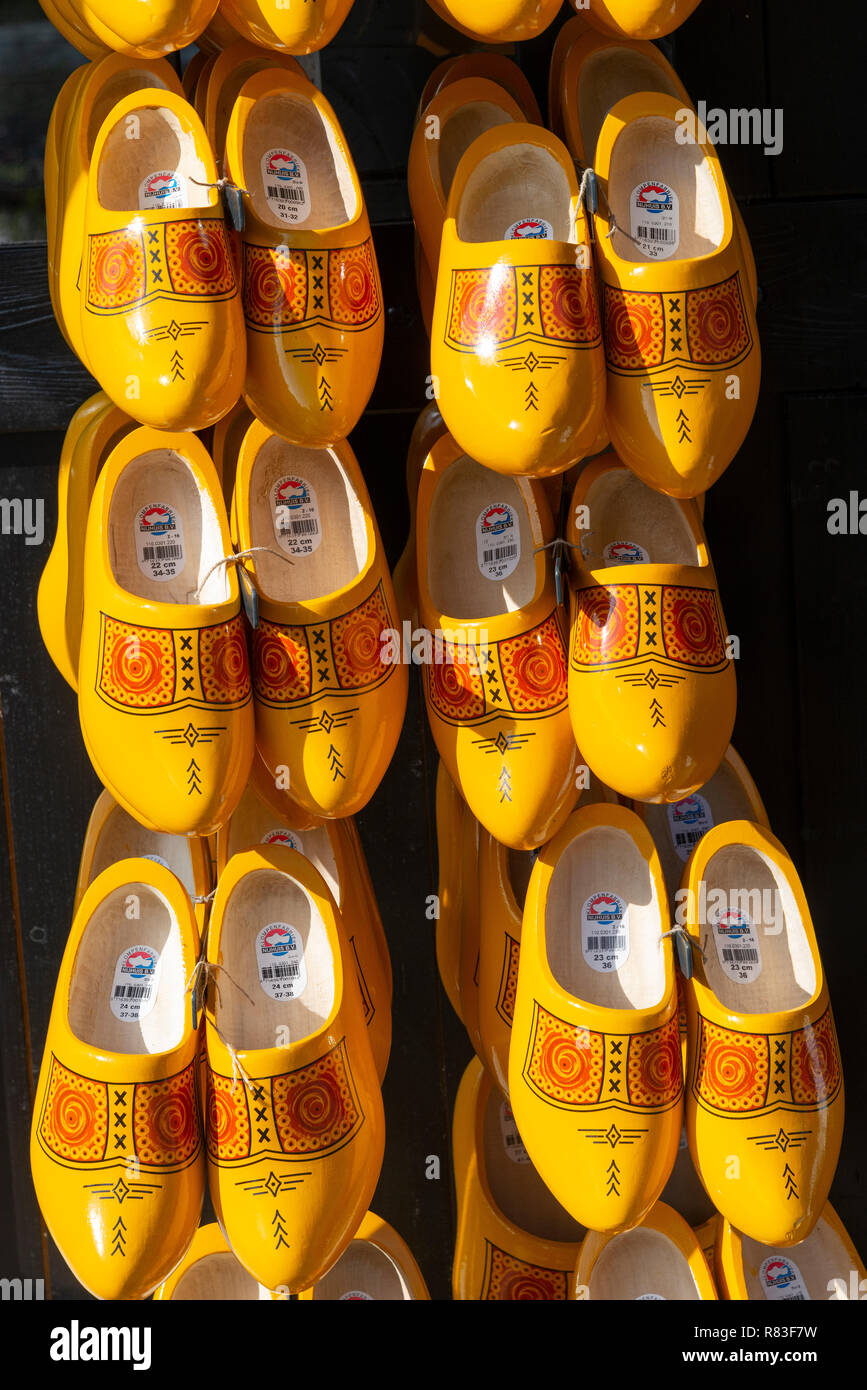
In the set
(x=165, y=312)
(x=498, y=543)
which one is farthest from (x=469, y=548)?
(x=165, y=312)

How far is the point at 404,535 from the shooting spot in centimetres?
140

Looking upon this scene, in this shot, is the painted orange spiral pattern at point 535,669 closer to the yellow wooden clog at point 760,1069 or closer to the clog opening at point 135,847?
the yellow wooden clog at point 760,1069

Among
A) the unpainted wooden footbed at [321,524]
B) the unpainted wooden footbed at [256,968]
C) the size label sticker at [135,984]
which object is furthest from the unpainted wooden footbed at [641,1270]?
the unpainted wooden footbed at [321,524]

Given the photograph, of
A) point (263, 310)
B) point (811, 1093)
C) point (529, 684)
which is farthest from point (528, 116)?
point (811, 1093)

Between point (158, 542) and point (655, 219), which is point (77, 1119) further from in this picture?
point (655, 219)

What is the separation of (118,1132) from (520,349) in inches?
29.5

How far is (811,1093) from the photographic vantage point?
44.0 inches

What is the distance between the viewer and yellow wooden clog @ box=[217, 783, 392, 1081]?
4.09ft

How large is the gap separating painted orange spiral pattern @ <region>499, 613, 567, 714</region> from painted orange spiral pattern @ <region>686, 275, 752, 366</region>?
27cm

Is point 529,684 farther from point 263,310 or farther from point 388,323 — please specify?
point 388,323

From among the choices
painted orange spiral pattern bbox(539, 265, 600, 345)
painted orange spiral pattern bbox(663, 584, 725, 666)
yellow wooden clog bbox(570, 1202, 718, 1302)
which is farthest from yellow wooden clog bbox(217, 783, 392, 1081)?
painted orange spiral pattern bbox(539, 265, 600, 345)

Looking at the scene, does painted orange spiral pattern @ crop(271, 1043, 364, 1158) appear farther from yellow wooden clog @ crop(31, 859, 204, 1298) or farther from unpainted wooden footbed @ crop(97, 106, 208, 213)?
unpainted wooden footbed @ crop(97, 106, 208, 213)

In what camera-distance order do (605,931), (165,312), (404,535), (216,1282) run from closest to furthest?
(165,312) < (605,931) < (216,1282) < (404,535)

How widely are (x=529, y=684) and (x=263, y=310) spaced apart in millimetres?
396
